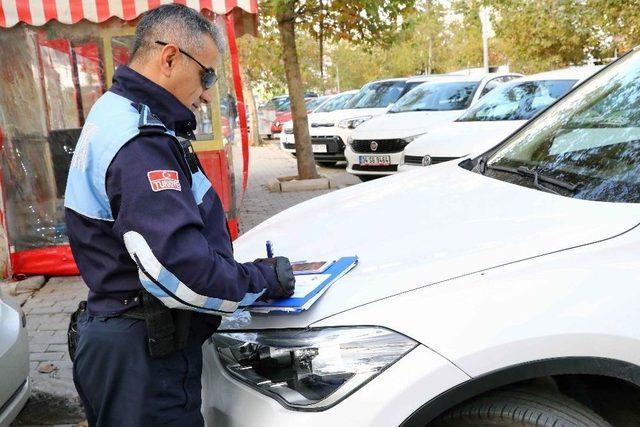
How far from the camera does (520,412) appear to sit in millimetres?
1725

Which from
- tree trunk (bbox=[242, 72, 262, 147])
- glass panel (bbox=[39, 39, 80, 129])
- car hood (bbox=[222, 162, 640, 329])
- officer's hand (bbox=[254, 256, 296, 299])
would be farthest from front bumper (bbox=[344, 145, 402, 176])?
tree trunk (bbox=[242, 72, 262, 147])

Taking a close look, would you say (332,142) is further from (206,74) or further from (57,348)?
(206,74)

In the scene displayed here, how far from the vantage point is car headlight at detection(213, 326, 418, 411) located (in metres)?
1.71

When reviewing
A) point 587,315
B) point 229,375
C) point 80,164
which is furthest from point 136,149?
point 587,315

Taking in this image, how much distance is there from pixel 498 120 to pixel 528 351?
21.2 feet

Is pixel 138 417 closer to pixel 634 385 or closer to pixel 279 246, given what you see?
pixel 279 246

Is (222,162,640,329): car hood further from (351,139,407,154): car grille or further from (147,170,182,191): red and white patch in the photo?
(351,139,407,154): car grille

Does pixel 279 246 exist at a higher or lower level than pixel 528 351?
higher

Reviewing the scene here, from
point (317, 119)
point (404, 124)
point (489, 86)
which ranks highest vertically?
point (489, 86)

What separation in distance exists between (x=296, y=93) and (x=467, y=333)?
8.80 m

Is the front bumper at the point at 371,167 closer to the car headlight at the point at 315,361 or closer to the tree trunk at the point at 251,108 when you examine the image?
the car headlight at the point at 315,361

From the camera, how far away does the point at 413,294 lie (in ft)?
5.75

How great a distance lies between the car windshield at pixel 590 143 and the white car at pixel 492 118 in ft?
13.7

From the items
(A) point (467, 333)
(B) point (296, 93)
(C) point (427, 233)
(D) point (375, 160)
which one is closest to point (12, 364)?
(C) point (427, 233)
